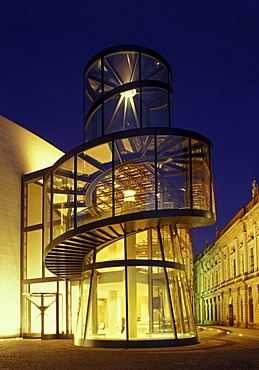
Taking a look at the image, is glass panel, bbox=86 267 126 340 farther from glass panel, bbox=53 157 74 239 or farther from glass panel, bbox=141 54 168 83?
glass panel, bbox=141 54 168 83

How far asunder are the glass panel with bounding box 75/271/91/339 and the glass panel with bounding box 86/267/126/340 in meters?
0.43

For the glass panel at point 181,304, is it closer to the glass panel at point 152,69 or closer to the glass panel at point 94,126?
the glass panel at point 94,126

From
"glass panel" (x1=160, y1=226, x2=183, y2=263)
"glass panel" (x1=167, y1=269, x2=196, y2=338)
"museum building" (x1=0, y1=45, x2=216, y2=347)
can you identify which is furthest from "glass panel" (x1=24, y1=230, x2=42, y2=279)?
"glass panel" (x1=167, y1=269, x2=196, y2=338)

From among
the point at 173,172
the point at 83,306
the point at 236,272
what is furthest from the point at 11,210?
the point at 236,272

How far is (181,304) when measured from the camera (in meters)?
22.6

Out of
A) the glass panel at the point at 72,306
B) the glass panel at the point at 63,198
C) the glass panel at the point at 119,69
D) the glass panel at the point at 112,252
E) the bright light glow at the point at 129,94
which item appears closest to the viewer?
the glass panel at the point at 112,252

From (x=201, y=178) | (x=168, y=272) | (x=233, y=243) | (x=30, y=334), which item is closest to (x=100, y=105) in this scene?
(x=201, y=178)

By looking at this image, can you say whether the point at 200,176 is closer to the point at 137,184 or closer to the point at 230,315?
the point at 137,184

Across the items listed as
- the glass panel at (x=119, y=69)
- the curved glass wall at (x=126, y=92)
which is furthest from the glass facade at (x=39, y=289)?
the glass panel at (x=119, y=69)

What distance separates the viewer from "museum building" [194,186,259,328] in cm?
4597

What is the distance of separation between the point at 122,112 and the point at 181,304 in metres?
8.39

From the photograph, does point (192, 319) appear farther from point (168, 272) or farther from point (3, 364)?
point (3, 364)

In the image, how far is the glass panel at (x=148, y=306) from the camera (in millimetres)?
21344

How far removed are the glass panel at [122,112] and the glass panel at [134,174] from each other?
371cm
